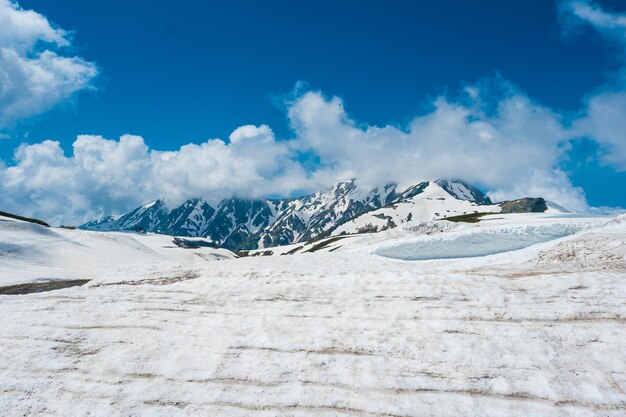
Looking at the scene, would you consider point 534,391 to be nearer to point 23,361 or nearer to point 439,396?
point 439,396

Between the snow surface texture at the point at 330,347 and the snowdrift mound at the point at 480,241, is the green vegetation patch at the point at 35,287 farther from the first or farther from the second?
the snowdrift mound at the point at 480,241

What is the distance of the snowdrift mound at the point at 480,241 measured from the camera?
157ft

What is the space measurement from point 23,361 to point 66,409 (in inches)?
131

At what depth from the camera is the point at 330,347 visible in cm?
1271

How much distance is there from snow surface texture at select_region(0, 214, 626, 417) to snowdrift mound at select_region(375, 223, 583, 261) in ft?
99.4

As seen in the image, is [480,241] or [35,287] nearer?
[35,287]

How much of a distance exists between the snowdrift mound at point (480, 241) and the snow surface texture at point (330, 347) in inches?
1193

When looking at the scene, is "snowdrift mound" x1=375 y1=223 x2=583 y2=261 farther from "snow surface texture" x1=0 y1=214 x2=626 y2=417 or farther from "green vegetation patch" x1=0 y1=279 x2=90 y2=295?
"green vegetation patch" x1=0 y1=279 x2=90 y2=295

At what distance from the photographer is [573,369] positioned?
11.2 m

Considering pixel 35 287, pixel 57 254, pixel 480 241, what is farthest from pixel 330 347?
pixel 57 254

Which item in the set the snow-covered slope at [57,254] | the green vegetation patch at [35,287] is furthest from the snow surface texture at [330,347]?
the green vegetation patch at [35,287]

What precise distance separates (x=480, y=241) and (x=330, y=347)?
140 ft

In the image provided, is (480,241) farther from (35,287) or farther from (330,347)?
(35,287)

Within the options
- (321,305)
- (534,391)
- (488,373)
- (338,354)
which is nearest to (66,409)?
(338,354)
